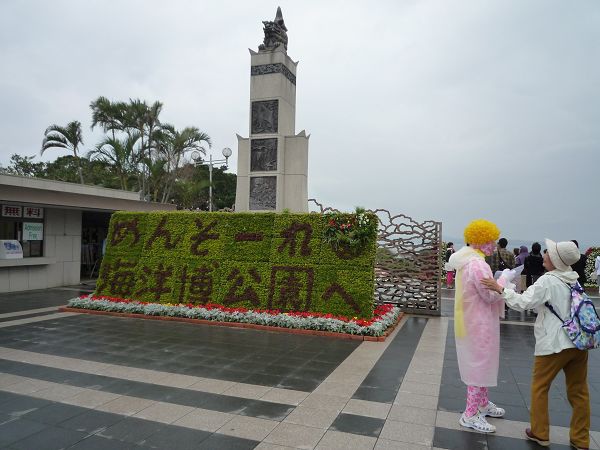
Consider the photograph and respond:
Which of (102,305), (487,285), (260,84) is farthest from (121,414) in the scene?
(260,84)

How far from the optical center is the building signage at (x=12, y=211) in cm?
1338

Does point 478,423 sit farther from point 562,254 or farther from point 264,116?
point 264,116

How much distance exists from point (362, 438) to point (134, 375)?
3.35 m

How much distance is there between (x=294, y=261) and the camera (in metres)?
9.60

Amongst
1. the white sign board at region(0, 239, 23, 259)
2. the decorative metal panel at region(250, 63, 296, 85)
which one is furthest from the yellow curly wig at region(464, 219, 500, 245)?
the white sign board at region(0, 239, 23, 259)

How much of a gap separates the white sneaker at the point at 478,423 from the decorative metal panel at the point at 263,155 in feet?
32.1

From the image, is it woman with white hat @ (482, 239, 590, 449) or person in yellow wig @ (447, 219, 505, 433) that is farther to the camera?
person in yellow wig @ (447, 219, 505, 433)

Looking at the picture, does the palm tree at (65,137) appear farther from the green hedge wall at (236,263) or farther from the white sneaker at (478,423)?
the white sneaker at (478,423)

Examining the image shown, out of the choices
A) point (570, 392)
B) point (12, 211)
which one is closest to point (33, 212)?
point (12, 211)

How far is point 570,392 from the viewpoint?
3850 millimetres

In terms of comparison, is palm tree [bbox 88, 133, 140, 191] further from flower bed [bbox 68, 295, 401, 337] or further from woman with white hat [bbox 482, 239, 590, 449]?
woman with white hat [bbox 482, 239, 590, 449]

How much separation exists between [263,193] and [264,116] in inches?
94.8

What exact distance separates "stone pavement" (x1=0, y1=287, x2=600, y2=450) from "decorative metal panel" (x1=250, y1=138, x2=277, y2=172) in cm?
606

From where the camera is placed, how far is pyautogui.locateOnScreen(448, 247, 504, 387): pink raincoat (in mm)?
4160
